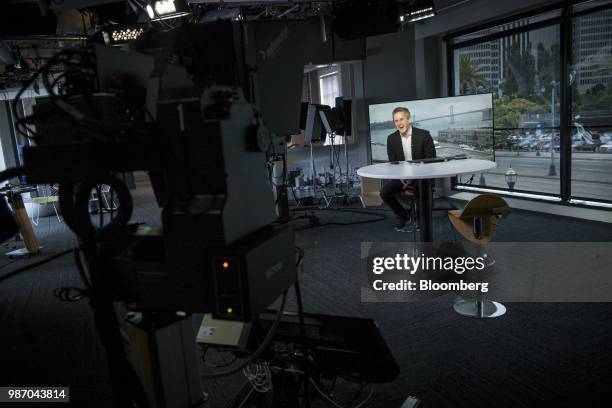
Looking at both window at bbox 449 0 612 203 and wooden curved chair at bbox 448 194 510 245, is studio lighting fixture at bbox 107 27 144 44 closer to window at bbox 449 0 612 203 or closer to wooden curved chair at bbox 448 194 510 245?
wooden curved chair at bbox 448 194 510 245

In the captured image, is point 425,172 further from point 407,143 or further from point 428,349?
point 407,143

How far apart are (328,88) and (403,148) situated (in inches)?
231

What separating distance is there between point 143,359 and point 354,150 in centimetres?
686

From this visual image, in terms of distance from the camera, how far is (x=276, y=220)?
3.53ft

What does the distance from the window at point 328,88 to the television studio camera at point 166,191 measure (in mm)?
8803

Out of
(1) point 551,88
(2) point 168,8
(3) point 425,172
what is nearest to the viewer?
(3) point 425,172

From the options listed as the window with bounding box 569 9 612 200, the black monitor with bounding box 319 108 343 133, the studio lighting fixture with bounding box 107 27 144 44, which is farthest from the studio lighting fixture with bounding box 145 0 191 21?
the window with bounding box 569 9 612 200

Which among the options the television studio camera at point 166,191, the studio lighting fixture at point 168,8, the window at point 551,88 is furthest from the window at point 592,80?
the television studio camera at point 166,191

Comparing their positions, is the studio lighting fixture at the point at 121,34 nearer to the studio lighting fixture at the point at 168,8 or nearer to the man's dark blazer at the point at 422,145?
the studio lighting fixture at the point at 168,8

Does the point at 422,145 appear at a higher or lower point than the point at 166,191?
lower

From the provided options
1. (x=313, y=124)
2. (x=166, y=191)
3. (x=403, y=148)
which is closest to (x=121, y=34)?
(x=313, y=124)

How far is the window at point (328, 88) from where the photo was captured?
966cm

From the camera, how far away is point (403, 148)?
462 centimetres

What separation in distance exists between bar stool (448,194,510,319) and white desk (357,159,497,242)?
256 mm
